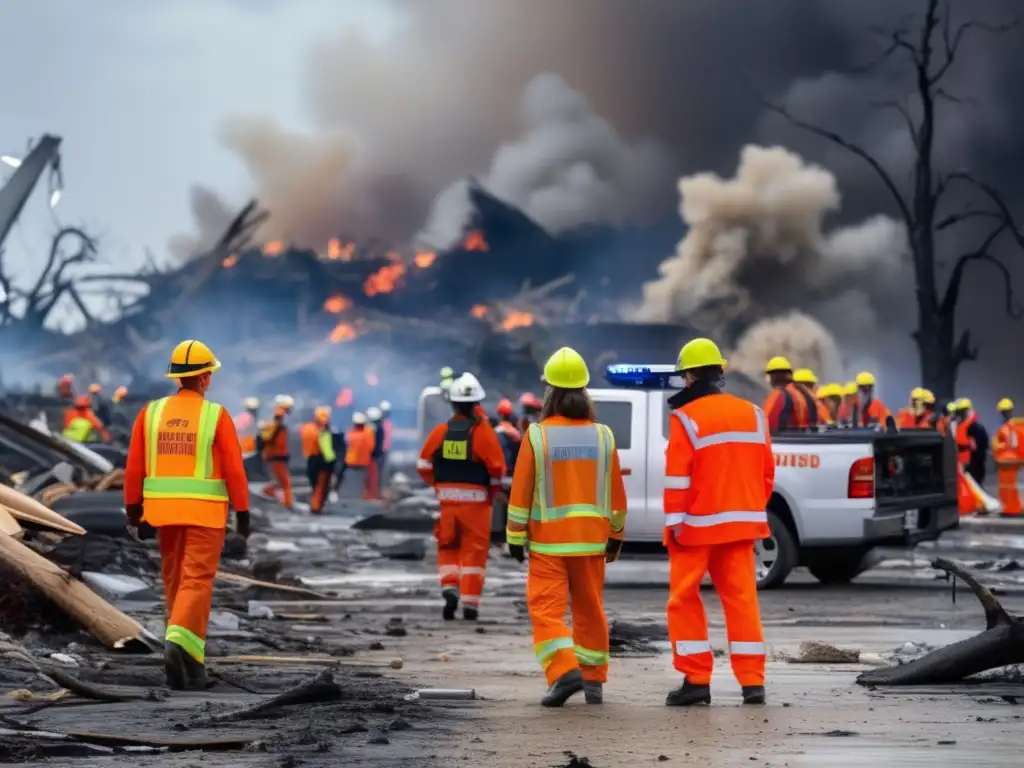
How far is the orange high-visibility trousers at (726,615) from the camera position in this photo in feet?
26.1

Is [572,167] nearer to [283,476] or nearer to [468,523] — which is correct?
[283,476]

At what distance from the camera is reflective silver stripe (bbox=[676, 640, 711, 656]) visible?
7980mm

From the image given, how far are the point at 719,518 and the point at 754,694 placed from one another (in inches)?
30.9

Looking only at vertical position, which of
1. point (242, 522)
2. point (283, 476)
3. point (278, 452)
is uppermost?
point (278, 452)

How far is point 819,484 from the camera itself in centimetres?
1472

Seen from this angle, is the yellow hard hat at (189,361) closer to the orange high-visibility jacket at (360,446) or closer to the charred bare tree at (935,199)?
the orange high-visibility jacket at (360,446)

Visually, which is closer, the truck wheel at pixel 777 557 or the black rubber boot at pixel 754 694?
the black rubber boot at pixel 754 694

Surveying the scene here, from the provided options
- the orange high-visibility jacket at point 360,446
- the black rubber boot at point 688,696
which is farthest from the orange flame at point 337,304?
the black rubber boot at point 688,696

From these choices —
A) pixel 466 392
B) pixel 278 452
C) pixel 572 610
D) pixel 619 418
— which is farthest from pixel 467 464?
pixel 278 452

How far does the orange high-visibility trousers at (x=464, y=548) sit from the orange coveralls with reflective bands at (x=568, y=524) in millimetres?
4305

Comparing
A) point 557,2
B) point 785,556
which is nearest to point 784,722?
point 785,556

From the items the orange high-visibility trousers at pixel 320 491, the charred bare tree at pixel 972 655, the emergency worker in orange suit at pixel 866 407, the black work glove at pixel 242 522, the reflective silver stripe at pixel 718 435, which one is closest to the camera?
the charred bare tree at pixel 972 655

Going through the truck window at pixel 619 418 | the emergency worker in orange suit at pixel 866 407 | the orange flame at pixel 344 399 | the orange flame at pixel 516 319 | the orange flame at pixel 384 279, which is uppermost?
the orange flame at pixel 384 279

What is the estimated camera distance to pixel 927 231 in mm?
40812
